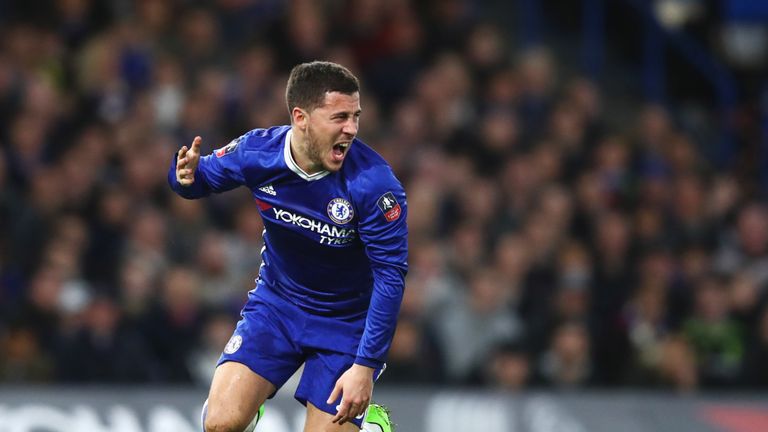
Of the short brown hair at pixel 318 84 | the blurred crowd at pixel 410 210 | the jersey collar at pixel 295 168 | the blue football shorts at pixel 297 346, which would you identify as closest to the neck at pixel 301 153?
the jersey collar at pixel 295 168

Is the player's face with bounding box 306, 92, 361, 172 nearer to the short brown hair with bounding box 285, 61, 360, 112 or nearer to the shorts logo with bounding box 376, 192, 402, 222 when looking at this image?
the short brown hair with bounding box 285, 61, 360, 112

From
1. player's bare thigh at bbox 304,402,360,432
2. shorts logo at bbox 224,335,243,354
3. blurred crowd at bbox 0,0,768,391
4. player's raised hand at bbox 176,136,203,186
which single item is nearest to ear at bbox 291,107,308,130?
player's raised hand at bbox 176,136,203,186

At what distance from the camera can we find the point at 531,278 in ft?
41.4

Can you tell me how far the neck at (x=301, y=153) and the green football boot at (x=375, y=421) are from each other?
1.17 m

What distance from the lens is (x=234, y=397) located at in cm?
677

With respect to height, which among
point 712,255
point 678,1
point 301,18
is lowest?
point 712,255

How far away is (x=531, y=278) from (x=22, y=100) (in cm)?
446

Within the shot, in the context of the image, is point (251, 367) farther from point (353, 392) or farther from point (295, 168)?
point (295, 168)

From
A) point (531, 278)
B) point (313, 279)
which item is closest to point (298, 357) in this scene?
point (313, 279)

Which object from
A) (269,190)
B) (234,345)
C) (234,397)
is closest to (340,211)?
(269,190)

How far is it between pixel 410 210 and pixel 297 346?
18.7ft

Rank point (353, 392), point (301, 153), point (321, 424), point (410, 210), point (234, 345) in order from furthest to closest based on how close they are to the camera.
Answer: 1. point (410, 210)
2. point (234, 345)
3. point (321, 424)
4. point (301, 153)
5. point (353, 392)

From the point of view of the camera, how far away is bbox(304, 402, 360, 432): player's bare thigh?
267 inches

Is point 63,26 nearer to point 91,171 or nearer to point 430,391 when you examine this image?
point 91,171
